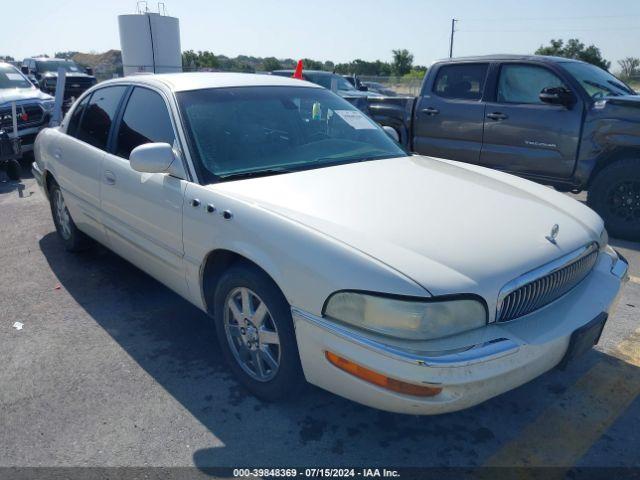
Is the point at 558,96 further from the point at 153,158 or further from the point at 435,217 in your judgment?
the point at 153,158

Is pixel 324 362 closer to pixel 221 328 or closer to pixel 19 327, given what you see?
pixel 221 328

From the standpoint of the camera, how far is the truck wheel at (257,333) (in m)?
2.51

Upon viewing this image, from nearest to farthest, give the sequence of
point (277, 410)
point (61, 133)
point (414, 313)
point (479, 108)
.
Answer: point (414, 313) < point (277, 410) < point (61, 133) < point (479, 108)

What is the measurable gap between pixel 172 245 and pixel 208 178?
49cm

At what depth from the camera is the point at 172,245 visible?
3.12 metres

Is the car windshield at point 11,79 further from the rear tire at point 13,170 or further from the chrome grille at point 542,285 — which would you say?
the chrome grille at point 542,285

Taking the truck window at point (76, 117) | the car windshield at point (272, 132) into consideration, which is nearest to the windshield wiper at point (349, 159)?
the car windshield at point (272, 132)

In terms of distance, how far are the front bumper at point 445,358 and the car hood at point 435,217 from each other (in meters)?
0.21

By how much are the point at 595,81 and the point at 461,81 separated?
4.83ft

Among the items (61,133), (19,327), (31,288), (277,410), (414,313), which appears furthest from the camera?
(61,133)

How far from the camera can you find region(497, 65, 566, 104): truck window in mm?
5957

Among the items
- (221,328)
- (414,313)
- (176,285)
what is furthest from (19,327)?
(414,313)

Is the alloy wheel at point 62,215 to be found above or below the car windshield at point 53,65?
below

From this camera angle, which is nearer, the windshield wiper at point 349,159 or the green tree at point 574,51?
the windshield wiper at point 349,159
